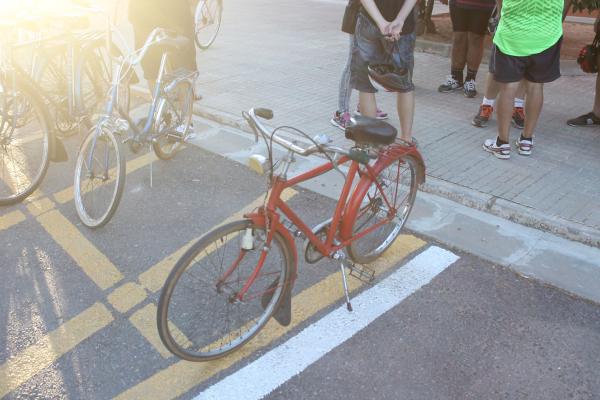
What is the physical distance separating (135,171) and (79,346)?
7.18 feet

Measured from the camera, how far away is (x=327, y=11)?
1123 cm

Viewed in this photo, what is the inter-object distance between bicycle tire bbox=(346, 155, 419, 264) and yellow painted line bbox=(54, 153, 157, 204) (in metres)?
2.13

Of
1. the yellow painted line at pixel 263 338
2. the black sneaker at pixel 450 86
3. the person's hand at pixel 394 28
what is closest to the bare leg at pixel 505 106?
the person's hand at pixel 394 28

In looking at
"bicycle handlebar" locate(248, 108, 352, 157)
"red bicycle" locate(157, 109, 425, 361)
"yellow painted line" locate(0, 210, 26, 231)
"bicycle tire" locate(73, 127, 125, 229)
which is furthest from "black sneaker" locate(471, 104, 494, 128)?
"yellow painted line" locate(0, 210, 26, 231)

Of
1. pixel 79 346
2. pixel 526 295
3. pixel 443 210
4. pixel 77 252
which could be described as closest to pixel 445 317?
pixel 526 295

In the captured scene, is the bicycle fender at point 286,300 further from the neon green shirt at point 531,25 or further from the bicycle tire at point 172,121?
the neon green shirt at point 531,25

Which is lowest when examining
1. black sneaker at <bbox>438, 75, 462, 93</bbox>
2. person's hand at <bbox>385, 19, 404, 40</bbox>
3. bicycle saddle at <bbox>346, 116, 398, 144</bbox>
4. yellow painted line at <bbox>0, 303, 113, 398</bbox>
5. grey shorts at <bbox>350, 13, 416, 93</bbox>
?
yellow painted line at <bbox>0, 303, 113, 398</bbox>

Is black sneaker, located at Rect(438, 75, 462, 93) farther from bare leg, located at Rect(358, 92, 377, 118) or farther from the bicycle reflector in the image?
the bicycle reflector

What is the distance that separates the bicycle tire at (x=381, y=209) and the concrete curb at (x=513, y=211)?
1.98ft

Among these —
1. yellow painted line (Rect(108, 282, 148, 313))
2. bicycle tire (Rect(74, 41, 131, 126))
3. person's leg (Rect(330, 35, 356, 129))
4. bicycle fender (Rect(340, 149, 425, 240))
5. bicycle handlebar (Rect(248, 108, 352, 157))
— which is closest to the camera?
bicycle handlebar (Rect(248, 108, 352, 157))

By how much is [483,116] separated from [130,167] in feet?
11.4

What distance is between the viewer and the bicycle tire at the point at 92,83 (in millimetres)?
4634

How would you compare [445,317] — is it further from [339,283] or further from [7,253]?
[7,253]

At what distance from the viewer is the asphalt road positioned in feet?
8.48
